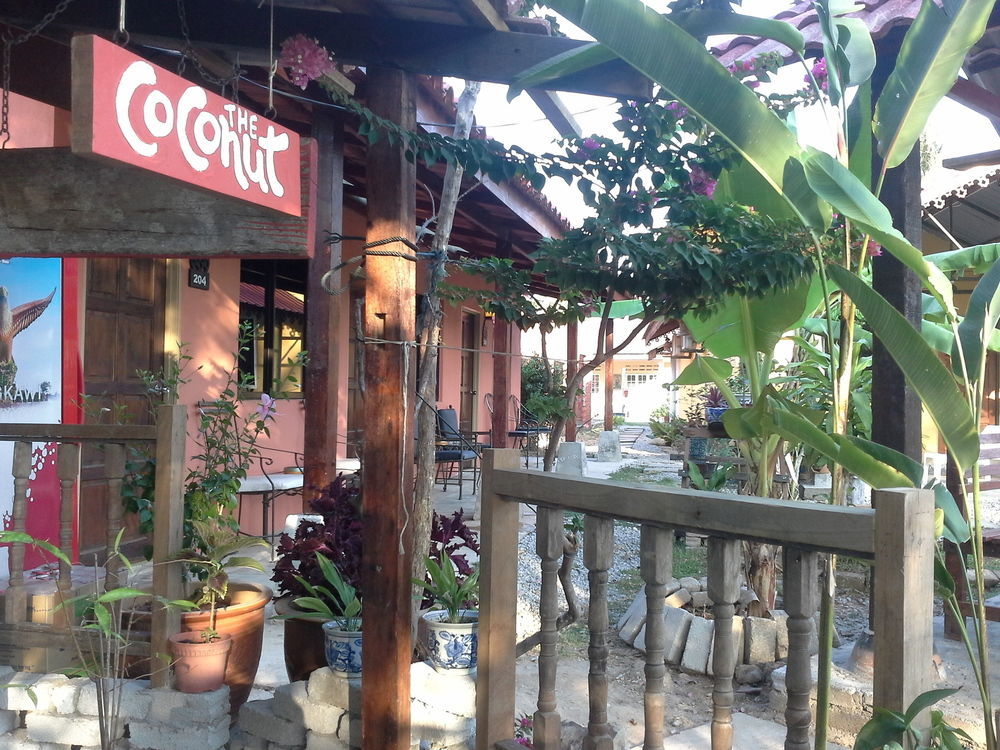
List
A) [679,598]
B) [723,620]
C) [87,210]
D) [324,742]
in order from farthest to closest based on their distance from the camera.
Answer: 1. [679,598]
2. [324,742]
3. [87,210]
4. [723,620]

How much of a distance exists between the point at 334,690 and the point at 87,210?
5.77ft

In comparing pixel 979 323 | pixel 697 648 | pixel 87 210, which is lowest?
pixel 697 648

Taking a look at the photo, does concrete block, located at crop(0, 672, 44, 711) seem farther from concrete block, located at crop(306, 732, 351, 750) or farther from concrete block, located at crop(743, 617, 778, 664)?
concrete block, located at crop(743, 617, 778, 664)

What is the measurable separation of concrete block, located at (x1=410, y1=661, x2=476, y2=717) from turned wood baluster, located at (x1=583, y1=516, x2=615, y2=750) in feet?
2.76

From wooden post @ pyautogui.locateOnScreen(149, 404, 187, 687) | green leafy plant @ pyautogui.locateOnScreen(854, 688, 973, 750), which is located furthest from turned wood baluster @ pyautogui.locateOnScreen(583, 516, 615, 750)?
wooden post @ pyautogui.locateOnScreen(149, 404, 187, 687)

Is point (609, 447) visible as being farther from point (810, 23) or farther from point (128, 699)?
point (128, 699)

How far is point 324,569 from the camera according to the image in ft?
9.75

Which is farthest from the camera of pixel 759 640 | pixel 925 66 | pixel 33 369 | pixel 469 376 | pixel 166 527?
pixel 469 376

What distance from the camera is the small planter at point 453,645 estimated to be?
2.64 meters

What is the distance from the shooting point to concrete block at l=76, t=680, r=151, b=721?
2.92m

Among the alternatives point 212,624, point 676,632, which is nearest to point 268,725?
point 212,624

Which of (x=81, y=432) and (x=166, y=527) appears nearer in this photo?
(x=166, y=527)

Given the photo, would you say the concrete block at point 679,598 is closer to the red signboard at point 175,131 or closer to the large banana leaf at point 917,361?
the large banana leaf at point 917,361

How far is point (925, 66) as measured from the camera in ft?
7.22
